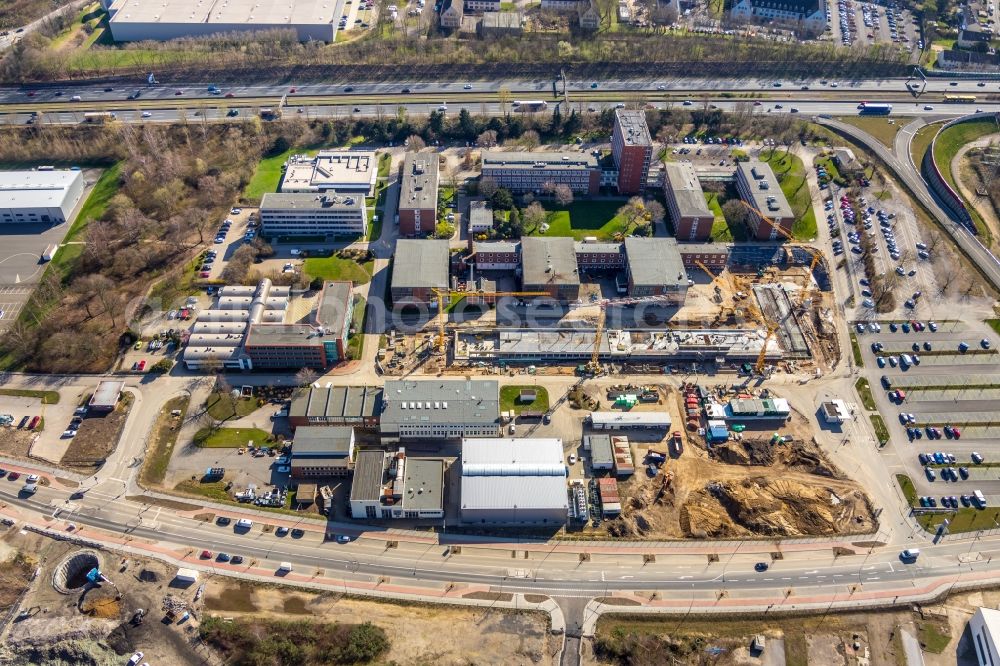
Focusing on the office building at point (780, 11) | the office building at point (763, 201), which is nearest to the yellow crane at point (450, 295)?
the office building at point (763, 201)

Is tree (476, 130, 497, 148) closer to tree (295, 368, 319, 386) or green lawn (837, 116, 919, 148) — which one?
tree (295, 368, 319, 386)

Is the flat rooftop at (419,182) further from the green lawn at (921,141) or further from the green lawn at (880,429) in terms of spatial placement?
the green lawn at (921,141)

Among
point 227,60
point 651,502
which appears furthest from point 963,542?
point 227,60

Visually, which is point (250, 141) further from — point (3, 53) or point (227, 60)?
point (3, 53)

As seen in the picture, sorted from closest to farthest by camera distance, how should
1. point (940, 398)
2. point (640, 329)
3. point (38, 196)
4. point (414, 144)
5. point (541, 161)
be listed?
1. point (940, 398)
2. point (640, 329)
3. point (38, 196)
4. point (541, 161)
5. point (414, 144)

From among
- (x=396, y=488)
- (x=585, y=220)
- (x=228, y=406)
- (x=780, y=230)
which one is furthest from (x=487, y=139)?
(x=396, y=488)

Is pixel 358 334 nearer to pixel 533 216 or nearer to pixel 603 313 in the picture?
pixel 603 313
